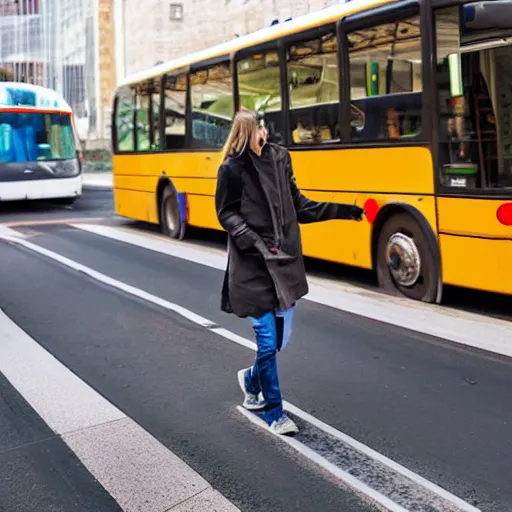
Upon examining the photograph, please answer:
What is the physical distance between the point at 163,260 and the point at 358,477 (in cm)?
796

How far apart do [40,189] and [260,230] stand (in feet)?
53.8

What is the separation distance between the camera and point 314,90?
9.84 metres

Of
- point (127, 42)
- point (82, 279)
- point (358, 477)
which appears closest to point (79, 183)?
point (82, 279)

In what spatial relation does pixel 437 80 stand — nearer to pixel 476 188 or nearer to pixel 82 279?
pixel 476 188

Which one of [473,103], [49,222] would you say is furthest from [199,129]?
[473,103]

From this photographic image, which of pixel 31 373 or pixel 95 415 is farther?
pixel 31 373

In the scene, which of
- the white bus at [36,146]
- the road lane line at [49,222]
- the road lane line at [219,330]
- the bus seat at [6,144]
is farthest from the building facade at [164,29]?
the road lane line at [219,330]

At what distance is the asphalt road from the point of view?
4156 mm

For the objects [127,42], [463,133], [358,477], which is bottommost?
[358,477]

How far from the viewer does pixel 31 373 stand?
613 cm

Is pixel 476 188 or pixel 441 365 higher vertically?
pixel 476 188

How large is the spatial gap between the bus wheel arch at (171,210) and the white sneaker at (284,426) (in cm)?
929

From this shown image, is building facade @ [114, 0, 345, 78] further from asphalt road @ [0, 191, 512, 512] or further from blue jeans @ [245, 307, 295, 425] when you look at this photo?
blue jeans @ [245, 307, 295, 425]

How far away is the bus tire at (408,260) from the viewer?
8.28 m
